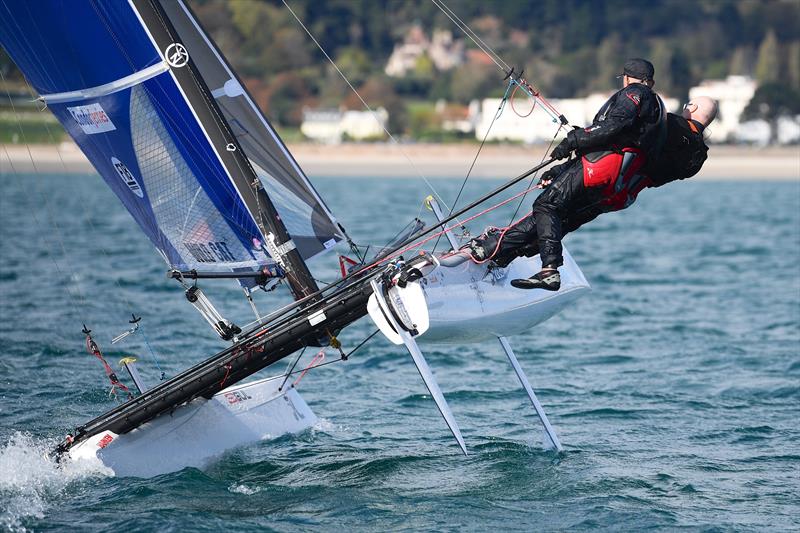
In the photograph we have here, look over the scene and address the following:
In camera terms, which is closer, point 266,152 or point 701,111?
point 701,111

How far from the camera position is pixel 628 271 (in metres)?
16.9

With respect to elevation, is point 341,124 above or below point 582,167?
below

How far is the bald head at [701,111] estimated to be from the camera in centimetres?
673

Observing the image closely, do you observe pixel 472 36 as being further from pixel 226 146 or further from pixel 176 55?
pixel 176 55

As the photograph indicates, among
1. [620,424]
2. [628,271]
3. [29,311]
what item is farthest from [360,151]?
[620,424]

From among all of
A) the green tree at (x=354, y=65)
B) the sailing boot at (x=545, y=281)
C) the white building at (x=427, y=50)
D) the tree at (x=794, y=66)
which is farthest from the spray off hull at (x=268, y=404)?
the white building at (x=427, y=50)

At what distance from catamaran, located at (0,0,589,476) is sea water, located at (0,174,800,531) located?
1.14ft

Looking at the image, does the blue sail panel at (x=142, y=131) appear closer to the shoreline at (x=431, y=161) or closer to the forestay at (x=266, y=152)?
the forestay at (x=266, y=152)

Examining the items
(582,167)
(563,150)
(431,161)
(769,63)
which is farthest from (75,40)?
(769,63)

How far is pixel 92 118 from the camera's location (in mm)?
7414

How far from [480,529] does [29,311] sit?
761cm

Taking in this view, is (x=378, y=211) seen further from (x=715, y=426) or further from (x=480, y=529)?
(x=480, y=529)

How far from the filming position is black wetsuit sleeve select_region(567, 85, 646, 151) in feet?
20.5

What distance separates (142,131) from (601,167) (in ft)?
9.31
